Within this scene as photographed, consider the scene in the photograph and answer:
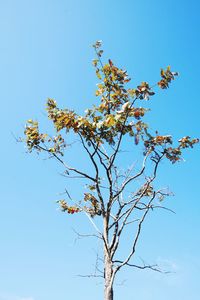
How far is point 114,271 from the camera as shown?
7.04 m

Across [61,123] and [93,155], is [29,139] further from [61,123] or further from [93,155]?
[93,155]

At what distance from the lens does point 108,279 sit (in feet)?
23.0

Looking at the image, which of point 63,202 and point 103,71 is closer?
point 103,71

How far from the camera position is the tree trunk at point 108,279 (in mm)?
6848

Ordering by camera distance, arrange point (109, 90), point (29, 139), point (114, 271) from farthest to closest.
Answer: point (29, 139), point (109, 90), point (114, 271)

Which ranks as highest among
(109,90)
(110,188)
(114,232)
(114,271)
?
(109,90)

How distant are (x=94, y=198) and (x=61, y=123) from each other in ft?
6.67

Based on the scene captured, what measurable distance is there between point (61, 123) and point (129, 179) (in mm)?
2006

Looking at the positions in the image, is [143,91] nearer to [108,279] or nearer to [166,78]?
[166,78]

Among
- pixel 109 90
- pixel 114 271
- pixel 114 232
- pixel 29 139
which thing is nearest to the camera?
pixel 114 271

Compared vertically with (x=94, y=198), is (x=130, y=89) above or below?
above

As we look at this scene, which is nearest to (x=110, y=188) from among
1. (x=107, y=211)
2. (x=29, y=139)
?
(x=107, y=211)

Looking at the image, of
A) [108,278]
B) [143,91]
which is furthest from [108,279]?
[143,91]

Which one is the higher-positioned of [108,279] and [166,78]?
[166,78]
